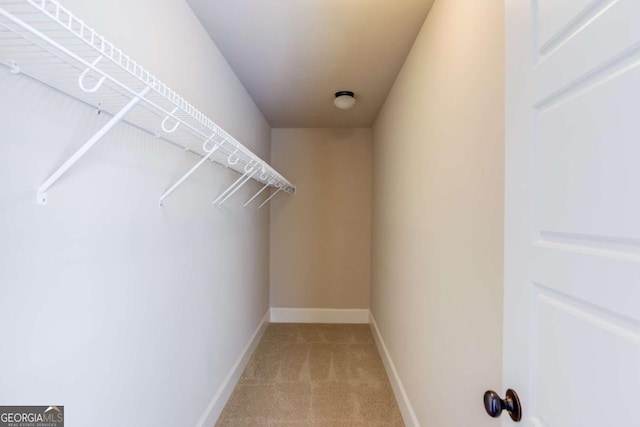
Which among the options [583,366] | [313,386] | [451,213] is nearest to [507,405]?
[583,366]

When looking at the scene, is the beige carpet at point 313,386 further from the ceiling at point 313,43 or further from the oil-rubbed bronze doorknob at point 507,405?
the ceiling at point 313,43

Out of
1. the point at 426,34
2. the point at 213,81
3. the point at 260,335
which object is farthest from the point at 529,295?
the point at 260,335

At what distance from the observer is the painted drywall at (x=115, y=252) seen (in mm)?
727

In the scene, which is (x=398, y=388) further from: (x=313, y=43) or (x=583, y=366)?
(x=313, y=43)

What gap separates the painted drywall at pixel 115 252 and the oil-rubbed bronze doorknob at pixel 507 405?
3.68 feet

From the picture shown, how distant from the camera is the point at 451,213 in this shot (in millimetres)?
1302

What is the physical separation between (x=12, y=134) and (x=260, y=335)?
9.56 feet

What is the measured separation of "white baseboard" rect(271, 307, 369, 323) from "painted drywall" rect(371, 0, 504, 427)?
147 centimetres

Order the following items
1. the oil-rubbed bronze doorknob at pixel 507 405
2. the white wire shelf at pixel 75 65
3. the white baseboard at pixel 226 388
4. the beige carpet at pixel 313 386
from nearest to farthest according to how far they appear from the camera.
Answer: the white wire shelf at pixel 75 65, the oil-rubbed bronze doorknob at pixel 507 405, the white baseboard at pixel 226 388, the beige carpet at pixel 313 386

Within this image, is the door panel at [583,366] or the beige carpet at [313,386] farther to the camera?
the beige carpet at [313,386]

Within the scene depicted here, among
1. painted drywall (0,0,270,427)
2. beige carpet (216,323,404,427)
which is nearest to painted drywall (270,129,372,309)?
beige carpet (216,323,404,427)

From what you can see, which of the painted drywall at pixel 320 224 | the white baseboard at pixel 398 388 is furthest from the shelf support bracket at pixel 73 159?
the painted drywall at pixel 320 224

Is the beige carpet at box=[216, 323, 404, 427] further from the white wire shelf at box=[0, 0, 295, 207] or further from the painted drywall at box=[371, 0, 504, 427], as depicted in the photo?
the white wire shelf at box=[0, 0, 295, 207]

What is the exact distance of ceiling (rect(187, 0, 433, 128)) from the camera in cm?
157
